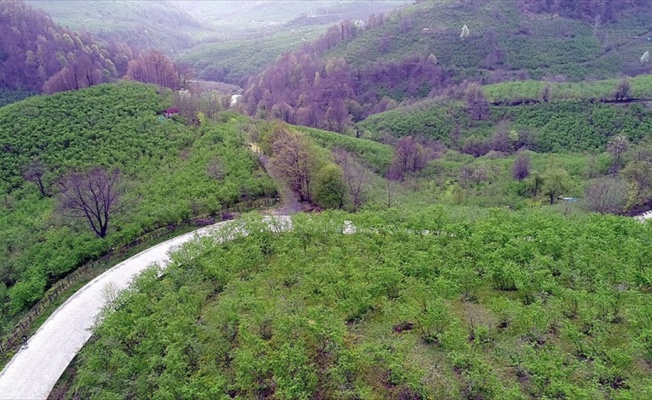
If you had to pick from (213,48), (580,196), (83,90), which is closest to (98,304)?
(83,90)

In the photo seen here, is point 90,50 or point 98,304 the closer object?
point 98,304

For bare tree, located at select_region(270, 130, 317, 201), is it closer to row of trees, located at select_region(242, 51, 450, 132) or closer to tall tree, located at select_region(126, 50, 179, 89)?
tall tree, located at select_region(126, 50, 179, 89)

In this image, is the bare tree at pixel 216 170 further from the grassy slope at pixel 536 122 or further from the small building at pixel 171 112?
the grassy slope at pixel 536 122

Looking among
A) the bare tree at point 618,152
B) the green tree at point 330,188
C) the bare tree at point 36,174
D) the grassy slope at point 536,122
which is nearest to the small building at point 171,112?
the bare tree at point 36,174

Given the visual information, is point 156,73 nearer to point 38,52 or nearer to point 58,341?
point 38,52

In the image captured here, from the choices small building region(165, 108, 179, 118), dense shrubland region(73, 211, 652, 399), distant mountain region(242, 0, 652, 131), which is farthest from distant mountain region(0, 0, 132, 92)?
dense shrubland region(73, 211, 652, 399)

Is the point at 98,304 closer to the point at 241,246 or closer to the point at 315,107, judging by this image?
the point at 241,246

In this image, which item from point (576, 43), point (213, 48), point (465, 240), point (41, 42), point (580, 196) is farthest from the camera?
point (213, 48)

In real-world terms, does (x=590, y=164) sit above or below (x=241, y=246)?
below
